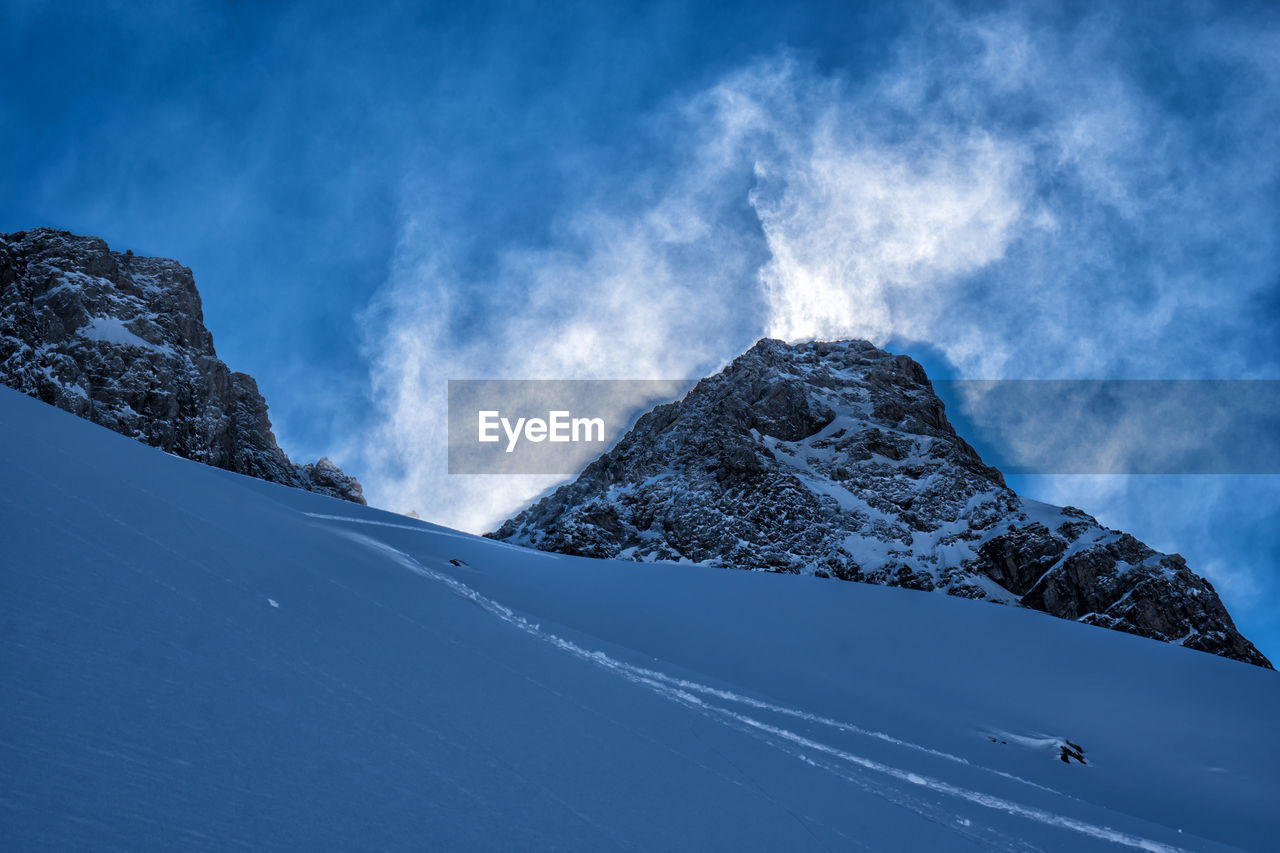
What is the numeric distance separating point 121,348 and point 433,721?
92.2m

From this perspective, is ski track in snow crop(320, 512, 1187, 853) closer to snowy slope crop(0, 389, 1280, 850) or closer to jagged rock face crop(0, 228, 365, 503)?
snowy slope crop(0, 389, 1280, 850)

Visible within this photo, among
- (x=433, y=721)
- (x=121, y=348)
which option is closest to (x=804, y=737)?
(x=433, y=721)

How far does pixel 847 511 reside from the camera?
77438 mm

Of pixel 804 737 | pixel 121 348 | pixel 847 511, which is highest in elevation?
pixel 847 511

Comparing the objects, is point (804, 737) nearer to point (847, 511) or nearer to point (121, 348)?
point (847, 511)

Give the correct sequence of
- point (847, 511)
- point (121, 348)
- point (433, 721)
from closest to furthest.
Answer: point (433, 721) → point (121, 348) → point (847, 511)

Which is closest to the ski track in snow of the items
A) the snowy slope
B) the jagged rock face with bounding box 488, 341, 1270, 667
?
the snowy slope

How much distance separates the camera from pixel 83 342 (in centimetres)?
7494

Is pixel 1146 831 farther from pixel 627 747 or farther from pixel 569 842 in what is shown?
pixel 569 842

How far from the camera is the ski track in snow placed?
21.9 ft

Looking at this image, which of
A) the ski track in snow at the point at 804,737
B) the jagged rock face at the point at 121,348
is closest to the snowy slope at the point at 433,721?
the ski track in snow at the point at 804,737

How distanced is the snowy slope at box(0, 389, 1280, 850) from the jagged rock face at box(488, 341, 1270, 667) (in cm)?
5501

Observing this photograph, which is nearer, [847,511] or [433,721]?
[433,721]

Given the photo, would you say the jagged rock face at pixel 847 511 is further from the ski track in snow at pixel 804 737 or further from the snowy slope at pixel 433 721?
the ski track in snow at pixel 804 737
